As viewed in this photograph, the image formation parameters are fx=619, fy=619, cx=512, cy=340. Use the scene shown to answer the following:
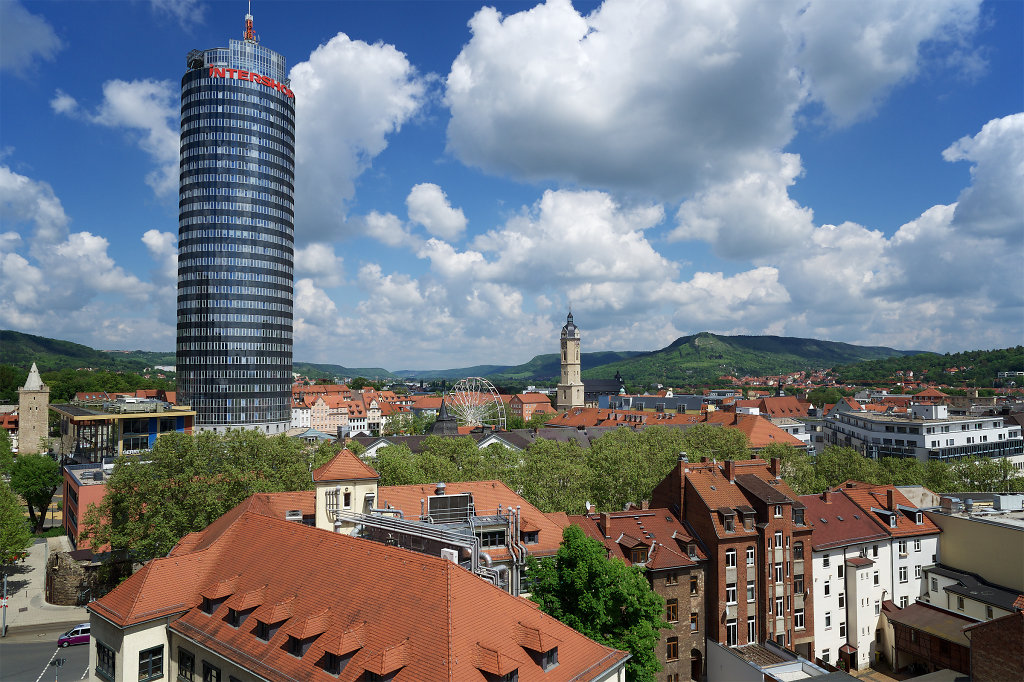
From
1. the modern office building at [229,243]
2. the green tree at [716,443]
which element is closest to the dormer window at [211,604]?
the green tree at [716,443]

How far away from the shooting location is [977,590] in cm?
4931

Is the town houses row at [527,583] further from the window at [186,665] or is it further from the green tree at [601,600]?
the green tree at [601,600]

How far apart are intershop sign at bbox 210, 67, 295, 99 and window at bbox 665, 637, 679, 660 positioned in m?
148

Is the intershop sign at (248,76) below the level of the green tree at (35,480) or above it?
above

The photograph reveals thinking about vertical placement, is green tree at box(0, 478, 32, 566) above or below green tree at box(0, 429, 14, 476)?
below

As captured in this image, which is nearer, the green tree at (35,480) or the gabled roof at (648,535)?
the gabled roof at (648,535)

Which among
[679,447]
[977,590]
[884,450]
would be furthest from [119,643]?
[884,450]

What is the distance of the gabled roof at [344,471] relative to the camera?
39.1 metres

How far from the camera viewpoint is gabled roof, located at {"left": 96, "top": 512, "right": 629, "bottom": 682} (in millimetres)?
20938

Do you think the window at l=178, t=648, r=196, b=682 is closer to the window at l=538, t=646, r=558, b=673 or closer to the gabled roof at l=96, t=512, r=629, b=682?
the gabled roof at l=96, t=512, r=629, b=682

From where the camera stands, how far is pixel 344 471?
3950 centimetres

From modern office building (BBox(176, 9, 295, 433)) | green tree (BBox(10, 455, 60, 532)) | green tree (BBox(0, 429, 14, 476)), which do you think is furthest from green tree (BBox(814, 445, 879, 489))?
modern office building (BBox(176, 9, 295, 433))

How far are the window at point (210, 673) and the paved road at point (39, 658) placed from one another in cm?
1790

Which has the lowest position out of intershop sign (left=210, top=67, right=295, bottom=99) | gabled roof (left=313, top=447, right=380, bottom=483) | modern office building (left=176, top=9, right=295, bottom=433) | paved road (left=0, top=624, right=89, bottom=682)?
paved road (left=0, top=624, right=89, bottom=682)
